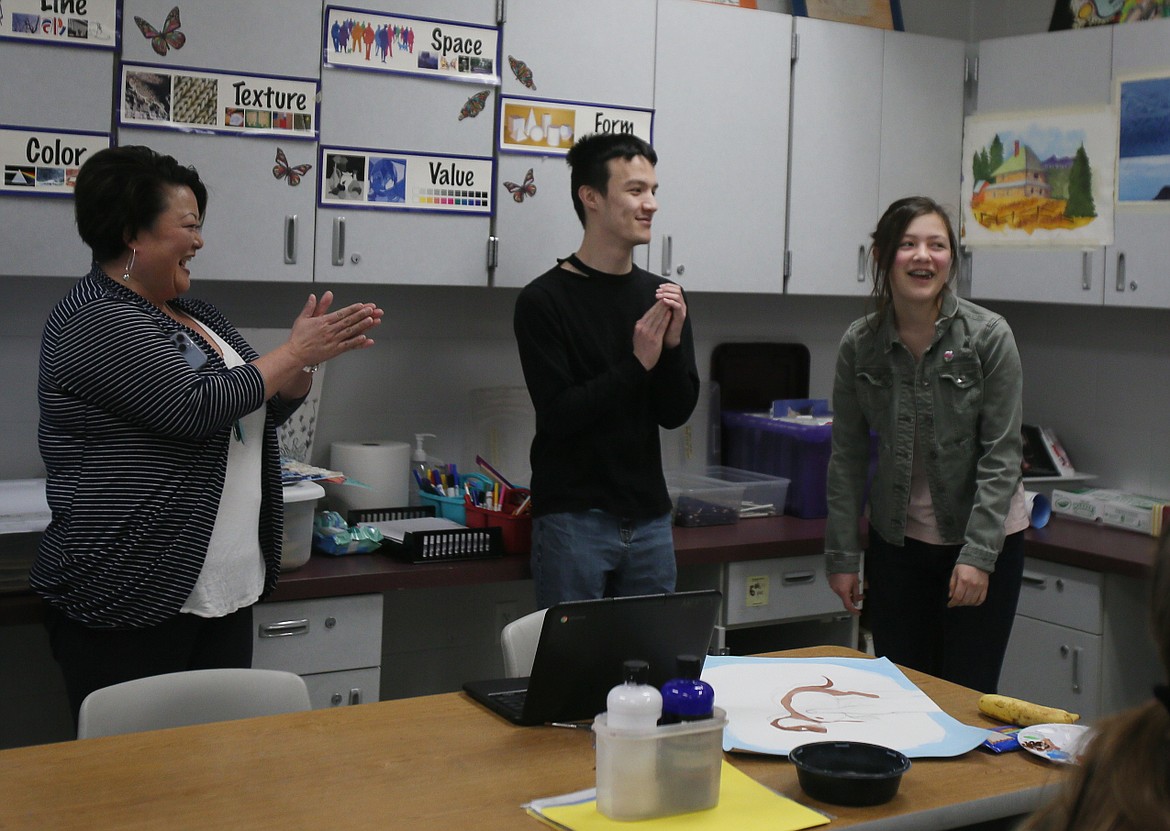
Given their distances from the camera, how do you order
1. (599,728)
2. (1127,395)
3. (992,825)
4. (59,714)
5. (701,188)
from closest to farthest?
1. (599,728)
2. (992,825)
3. (59,714)
4. (701,188)
5. (1127,395)

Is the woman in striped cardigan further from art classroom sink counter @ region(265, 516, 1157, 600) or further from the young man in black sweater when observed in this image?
the young man in black sweater

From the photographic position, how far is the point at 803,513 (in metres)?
3.95

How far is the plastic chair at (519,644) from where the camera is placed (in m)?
2.38

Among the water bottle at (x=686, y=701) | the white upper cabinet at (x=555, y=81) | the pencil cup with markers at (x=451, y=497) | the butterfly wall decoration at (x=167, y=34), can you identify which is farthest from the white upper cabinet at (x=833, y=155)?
the water bottle at (x=686, y=701)

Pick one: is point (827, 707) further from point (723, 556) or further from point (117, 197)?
point (117, 197)

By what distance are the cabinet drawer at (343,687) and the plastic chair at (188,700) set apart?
888 mm

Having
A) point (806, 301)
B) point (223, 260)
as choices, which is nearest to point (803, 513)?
point (806, 301)

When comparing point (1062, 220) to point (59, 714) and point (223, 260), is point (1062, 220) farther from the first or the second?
point (59, 714)

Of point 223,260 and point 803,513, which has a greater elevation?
point 223,260

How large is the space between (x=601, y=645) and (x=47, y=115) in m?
1.91

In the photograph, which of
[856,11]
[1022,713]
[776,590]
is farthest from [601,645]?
[856,11]

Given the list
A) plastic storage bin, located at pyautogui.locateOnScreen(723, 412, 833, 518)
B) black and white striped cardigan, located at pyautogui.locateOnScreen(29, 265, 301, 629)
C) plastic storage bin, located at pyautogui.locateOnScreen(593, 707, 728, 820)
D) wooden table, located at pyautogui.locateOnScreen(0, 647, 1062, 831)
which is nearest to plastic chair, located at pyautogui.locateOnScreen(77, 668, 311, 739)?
wooden table, located at pyautogui.locateOnScreen(0, 647, 1062, 831)

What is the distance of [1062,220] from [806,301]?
0.90m

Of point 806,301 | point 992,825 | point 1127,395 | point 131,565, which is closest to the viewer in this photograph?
point 992,825
